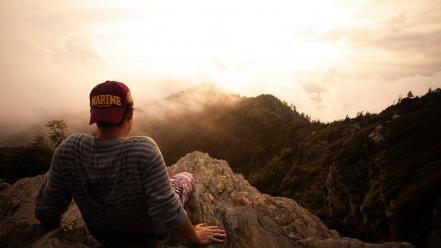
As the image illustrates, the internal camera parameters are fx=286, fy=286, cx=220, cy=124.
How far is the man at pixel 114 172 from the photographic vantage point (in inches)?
157

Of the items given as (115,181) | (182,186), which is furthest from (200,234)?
(115,181)

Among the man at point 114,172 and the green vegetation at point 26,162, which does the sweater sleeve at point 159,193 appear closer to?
the man at point 114,172

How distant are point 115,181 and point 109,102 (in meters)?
1.11

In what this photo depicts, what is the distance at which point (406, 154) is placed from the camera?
1828 inches

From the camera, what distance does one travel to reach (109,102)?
396 centimetres

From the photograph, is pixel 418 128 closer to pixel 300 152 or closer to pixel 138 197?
pixel 138 197

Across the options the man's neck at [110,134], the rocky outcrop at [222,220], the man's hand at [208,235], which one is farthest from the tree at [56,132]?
the man's neck at [110,134]

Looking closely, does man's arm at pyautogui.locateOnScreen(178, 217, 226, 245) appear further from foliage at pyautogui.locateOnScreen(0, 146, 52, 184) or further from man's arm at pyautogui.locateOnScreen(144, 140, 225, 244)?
foliage at pyautogui.locateOnScreen(0, 146, 52, 184)

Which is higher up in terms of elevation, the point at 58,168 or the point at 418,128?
the point at 418,128

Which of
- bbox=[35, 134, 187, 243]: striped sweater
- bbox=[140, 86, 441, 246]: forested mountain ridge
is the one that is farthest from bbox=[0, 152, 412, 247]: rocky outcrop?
bbox=[140, 86, 441, 246]: forested mountain ridge

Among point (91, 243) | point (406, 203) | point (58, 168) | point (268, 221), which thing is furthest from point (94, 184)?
point (406, 203)

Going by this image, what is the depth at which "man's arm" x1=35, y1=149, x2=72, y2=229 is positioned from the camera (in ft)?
14.3

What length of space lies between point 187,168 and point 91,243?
39.0 feet

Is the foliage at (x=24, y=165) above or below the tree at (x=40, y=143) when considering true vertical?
below
